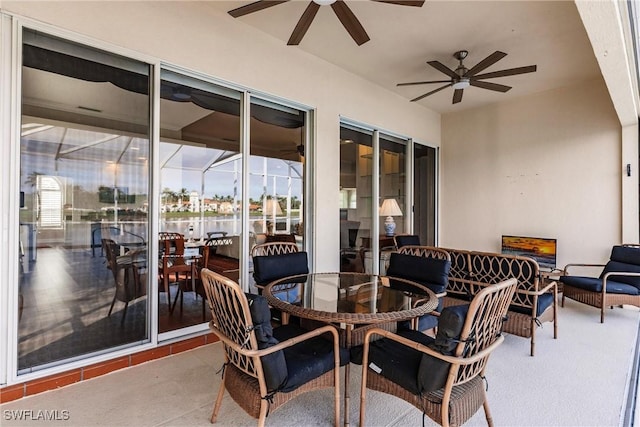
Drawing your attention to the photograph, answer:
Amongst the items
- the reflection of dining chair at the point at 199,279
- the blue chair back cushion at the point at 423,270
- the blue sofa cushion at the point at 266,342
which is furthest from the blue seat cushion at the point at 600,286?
the reflection of dining chair at the point at 199,279

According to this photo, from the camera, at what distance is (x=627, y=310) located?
4.16 m

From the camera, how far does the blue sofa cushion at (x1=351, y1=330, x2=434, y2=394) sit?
165cm

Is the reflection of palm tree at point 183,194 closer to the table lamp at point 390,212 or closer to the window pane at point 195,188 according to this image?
the window pane at point 195,188

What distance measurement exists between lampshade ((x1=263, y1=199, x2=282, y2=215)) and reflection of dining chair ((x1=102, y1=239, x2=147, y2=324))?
148 centimetres

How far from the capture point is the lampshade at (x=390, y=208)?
17.2 ft

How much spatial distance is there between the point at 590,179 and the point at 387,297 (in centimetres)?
446

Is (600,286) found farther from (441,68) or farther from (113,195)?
(113,195)

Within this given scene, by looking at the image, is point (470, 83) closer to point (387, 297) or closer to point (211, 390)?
point (387, 297)

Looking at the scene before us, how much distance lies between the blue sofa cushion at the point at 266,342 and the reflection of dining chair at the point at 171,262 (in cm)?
173

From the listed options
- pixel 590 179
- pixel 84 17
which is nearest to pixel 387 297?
pixel 84 17

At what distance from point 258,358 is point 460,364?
928 mm

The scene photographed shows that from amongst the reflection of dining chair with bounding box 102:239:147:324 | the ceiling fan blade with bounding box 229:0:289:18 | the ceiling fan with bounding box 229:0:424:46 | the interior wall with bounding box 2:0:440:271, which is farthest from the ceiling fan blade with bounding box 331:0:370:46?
the reflection of dining chair with bounding box 102:239:147:324

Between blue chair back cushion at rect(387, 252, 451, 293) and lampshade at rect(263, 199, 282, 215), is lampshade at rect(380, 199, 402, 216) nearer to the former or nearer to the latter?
lampshade at rect(263, 199, 282, 215)

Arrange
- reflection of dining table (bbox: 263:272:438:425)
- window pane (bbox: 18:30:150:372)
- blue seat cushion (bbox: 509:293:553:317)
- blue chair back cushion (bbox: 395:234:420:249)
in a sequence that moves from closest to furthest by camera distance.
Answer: reflection of dining table (bbox: 263:272:438:425) < window pane (bbox: 18:30:150:372) < blue seat cushion (bbox: 509:293:553:317) < blue chair back cushion (bbox: 395:234:420:249)
